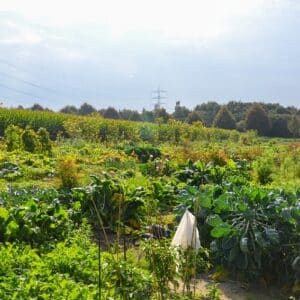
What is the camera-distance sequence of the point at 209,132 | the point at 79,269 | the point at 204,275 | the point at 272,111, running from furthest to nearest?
the point at 272,111, the point at 209,132, the point at 204,275, the point at 79,269

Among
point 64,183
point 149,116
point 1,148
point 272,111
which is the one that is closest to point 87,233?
point 64,183

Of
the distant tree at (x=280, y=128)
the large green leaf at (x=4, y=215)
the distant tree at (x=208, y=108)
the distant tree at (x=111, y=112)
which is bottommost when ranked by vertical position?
the large green leaf at (x=4, y=215)

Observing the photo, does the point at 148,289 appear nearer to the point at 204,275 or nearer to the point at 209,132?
the point at 204,275

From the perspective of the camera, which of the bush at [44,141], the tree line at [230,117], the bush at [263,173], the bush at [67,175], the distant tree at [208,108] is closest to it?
the bush at [67,175]

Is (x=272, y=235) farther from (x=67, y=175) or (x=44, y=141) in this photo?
(x=44, y=141)

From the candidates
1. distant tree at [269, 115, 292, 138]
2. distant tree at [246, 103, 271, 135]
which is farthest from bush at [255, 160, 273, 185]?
distant tree at [269, 115, 292, 138]

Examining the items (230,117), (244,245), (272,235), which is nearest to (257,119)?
(230,117)

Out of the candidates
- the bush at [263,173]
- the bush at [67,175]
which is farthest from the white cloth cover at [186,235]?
the bush at [263,173]

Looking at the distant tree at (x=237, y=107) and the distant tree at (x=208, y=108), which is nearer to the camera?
the distant tree at (x=208, y=108)

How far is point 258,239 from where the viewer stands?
183 inches

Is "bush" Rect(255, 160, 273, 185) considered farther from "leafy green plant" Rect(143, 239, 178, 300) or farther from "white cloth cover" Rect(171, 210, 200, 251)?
"leafy green plant" Rect(143, 239, 178, 300)

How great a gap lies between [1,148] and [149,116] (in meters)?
36.1

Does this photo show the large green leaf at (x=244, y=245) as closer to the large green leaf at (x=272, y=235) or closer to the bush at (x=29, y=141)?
the large green leaf at (x=272, y=235)

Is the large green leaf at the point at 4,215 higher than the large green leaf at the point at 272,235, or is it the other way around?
the large green leaf at the point at 4,215
